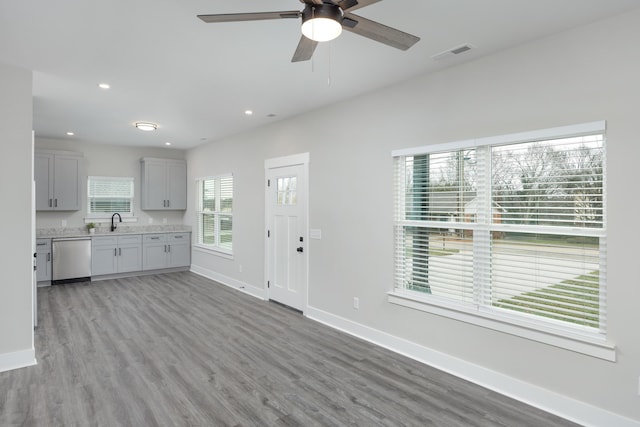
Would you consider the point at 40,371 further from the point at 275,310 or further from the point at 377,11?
the point at 377,11

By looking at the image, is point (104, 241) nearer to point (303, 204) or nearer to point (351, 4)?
point (303, 204)

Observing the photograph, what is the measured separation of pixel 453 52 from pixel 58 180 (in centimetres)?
715

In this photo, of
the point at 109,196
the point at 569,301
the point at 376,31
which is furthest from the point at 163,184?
the point at 569,301

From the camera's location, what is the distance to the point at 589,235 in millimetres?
2494

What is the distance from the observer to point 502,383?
2.85m

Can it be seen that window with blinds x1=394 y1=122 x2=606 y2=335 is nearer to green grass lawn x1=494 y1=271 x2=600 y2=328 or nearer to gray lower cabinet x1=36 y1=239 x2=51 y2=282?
green grass lawn x1=494 y1=271 x2=600 y2=328

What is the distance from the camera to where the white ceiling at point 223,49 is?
2314 mm

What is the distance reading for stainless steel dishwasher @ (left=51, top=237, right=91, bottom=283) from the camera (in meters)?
6.50

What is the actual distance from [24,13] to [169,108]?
2346mm

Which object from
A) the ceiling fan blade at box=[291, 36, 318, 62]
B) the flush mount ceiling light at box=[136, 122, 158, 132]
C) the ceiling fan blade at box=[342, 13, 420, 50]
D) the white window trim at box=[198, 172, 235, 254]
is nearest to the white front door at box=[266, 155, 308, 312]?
the white window trim at box=[198, 172, 235, 254]

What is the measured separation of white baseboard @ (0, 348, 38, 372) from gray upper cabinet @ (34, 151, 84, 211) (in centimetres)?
422

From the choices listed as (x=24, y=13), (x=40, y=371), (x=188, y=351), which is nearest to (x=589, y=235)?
(x=188, y=351)

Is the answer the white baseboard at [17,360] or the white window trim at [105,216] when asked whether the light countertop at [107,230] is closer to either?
the white window trim at [105,216]

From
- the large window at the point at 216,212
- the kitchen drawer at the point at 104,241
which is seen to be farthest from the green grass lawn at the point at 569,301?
the kitchen drawer at the point at 104,241
